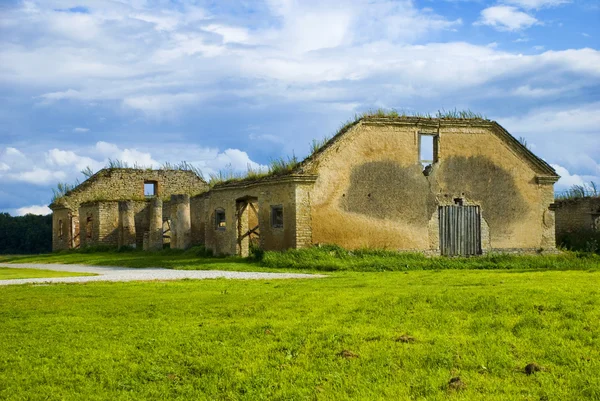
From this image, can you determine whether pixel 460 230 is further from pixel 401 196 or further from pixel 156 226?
pixel 156 226

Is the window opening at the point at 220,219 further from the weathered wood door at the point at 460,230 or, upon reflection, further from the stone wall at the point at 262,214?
the weathered wood door at the point at 460,230

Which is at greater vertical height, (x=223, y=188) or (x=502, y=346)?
(x=223, y=188)

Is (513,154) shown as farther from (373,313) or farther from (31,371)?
(31,371)

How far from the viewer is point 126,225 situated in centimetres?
4059

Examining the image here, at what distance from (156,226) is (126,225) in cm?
370

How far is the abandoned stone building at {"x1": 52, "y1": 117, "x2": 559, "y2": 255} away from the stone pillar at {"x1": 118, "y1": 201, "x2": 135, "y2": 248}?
Answer: 32.5 ft

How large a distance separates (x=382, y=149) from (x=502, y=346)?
17.5 m

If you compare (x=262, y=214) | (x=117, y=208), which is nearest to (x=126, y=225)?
(x=117, y=208)

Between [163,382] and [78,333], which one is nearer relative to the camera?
[163,382]

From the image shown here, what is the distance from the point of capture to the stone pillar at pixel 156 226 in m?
37.5

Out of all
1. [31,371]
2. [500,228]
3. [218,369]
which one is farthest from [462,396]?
[500,228]

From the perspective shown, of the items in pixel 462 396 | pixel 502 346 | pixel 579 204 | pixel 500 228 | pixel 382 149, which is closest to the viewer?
pixel 462 396

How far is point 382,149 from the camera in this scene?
2698 centimetres

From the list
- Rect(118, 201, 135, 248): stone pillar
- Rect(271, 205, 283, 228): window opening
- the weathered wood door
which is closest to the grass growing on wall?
Rect(271, 205, 283, 228): window opening
